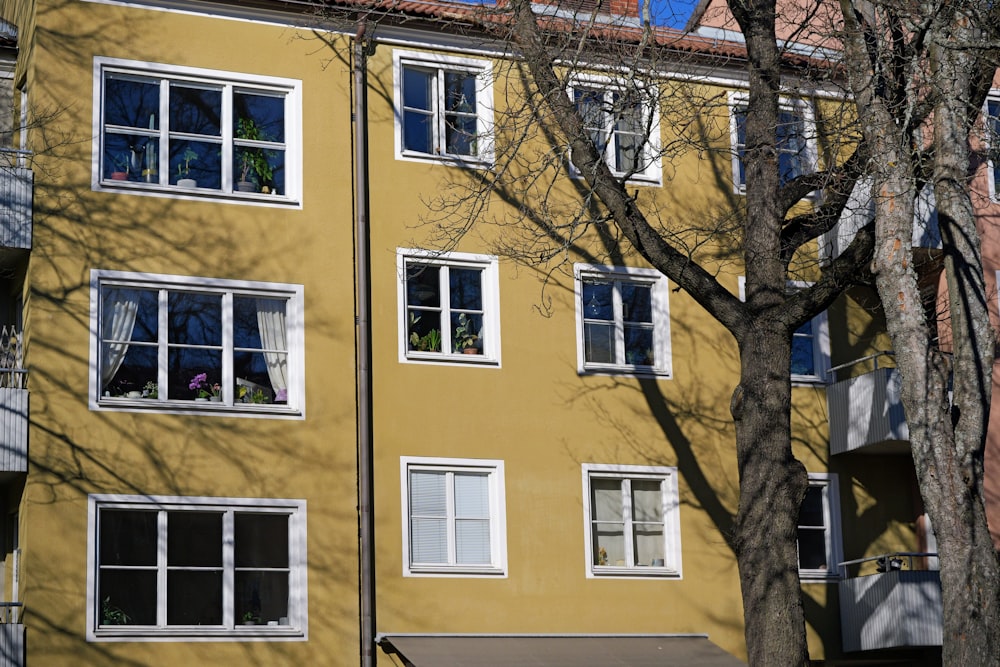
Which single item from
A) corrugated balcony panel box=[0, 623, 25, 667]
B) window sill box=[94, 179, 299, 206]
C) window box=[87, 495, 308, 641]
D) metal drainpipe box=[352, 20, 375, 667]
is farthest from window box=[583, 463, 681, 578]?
corrugated balcony panel box=[0, 623, 25, 667]

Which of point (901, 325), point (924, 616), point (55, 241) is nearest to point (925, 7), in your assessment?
point (901, 325)

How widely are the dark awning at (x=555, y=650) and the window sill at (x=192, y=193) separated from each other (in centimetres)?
597

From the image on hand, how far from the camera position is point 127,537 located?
1828 cm

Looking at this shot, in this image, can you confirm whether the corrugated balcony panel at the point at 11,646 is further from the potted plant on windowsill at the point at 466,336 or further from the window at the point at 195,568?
the potted plant on windowsill at the point at 466,336

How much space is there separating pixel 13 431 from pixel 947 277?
1103cm

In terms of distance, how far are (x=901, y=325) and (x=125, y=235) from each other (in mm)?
9897

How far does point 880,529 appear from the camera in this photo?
22.2 meters

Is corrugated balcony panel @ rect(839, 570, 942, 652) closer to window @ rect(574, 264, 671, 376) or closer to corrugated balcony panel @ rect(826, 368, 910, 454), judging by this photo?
corrugated balcony panel @ rect(826, 368, 910, 454)

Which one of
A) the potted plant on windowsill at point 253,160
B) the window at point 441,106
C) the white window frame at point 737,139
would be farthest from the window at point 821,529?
the potted plant on windowsill at point 253,160

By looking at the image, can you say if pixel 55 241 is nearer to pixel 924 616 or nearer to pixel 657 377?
pixel 657 377

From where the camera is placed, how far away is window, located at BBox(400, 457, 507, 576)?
19656mm

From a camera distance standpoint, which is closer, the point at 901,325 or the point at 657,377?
the point at 901,325

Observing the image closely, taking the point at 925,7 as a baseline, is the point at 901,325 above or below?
below

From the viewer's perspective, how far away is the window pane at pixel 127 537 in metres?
18.2
